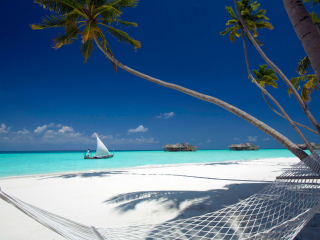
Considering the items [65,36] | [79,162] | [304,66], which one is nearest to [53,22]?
[65,36]

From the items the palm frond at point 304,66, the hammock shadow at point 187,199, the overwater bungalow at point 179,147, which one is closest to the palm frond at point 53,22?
the hammock shadow at point 187,199

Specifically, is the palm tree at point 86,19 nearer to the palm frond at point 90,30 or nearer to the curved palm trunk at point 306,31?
the palm frond at point 90,30

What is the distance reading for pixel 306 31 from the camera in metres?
2.03

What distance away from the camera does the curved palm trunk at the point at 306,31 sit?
6.44ft

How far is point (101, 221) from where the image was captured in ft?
9.55

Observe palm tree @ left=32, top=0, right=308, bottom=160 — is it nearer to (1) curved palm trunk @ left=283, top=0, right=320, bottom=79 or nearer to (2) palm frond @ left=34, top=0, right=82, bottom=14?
(2) palm frond @ left=34, top=0, right=82, bottom=14

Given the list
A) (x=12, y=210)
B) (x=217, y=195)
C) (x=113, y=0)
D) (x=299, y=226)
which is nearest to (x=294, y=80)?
(x=217, y=195)

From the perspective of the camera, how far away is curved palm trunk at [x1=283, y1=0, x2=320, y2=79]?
196 cm

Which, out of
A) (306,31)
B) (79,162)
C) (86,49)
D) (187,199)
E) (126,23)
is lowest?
(79,162)

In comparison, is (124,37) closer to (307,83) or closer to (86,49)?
(86,49)

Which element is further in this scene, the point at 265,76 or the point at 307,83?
the point at 265,76

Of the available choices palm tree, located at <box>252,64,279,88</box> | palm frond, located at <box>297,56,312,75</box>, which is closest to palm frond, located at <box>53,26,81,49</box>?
palm frond, located at <box>297,56,312,75</box>

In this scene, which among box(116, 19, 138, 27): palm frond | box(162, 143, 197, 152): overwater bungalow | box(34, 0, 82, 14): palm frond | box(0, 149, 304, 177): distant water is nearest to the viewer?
box(34, 0, 82, 14): palm frond

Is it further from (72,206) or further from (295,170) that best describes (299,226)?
(72,206)
